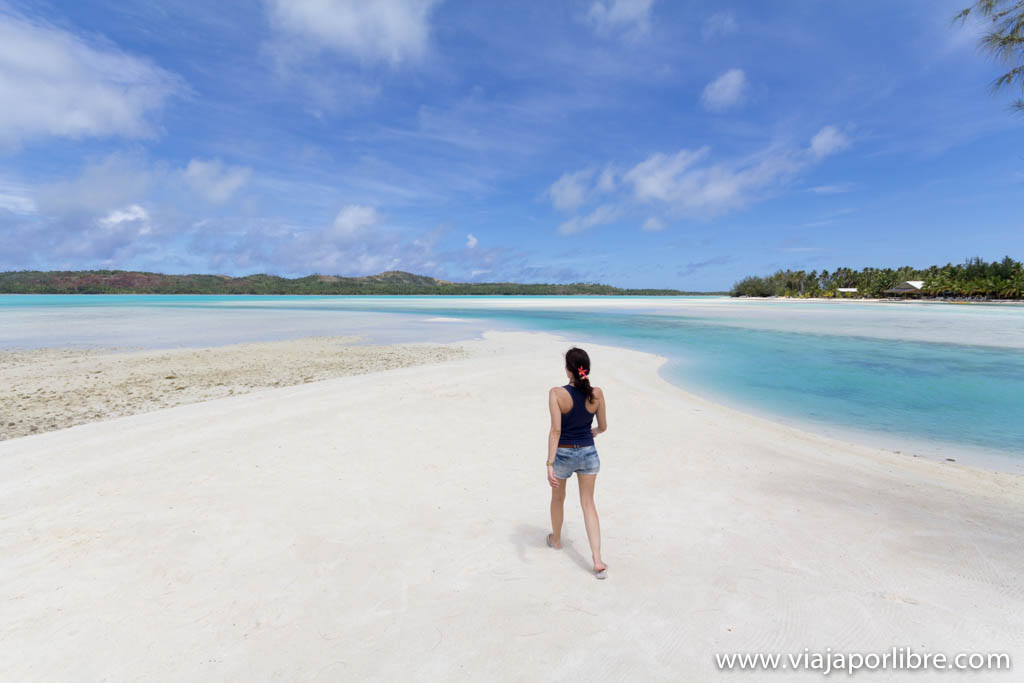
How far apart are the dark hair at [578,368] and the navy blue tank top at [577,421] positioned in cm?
5

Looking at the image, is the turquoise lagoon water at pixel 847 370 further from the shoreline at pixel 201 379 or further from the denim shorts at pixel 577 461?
the denim shorts at pixel 577 461

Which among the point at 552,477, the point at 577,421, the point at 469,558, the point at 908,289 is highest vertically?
the point at 908,289

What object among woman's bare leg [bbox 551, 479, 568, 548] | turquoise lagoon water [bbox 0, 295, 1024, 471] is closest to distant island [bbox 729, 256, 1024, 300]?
turquoise lagoon water [bbox 0, 295, 1024, 471]

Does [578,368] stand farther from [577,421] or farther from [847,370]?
[847,370]

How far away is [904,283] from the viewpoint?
102m

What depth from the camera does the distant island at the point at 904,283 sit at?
267 ft

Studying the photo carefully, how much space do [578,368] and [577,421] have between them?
462 millimetres

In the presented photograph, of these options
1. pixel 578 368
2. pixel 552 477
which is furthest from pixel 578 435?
pixel 578 368

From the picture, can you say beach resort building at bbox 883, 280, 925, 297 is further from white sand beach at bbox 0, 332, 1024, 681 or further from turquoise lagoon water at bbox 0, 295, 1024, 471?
white sand beach at bbox 0, 332, 1024, 681

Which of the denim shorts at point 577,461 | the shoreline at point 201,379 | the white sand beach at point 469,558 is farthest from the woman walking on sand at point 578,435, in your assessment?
the shoreline at point 201,379

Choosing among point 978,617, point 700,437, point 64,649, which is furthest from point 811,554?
point 64,649

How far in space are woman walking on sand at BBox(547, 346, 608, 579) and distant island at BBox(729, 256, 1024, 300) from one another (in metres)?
115

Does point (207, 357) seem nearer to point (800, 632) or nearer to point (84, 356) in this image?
point (84, 356)

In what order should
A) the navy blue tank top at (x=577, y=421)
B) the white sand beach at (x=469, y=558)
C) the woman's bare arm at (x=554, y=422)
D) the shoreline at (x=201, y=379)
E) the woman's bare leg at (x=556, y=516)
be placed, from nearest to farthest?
the white sand beach at (x=469, y=558)
the woman's bare arm at (x=554, y=422)
the navy blue tank top at (x=577, y=421)
the woman's bare leg at (x=556, y=516)
the shoreline at (x=201, y=379)
